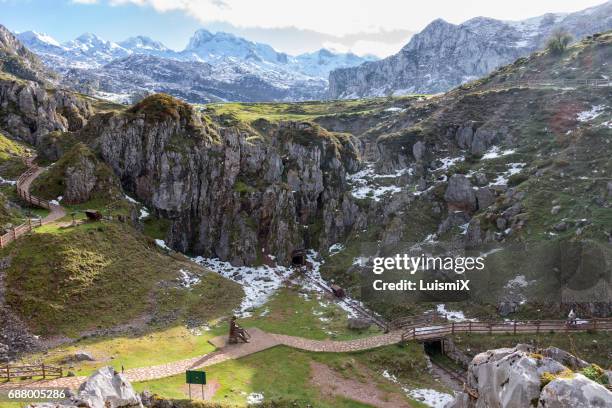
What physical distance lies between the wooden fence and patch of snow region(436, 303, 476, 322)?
159 feet

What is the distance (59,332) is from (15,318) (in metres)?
4.10

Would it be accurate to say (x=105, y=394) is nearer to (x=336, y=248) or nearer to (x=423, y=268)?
(x=423, y=268)

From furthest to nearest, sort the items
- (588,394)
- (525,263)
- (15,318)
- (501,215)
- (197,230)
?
(197,230) < (501,215) < (525,263) < (15,318) < (588,394)

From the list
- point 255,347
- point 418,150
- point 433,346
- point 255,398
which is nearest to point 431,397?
point 433,346

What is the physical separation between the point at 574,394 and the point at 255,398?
21847 millimetres

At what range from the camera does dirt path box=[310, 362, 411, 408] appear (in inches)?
1304

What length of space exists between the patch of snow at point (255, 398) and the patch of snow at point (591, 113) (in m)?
75.7

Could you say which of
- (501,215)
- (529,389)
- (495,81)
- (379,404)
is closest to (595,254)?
(501,215)

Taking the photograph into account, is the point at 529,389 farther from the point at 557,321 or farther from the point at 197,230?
the point at 197,230

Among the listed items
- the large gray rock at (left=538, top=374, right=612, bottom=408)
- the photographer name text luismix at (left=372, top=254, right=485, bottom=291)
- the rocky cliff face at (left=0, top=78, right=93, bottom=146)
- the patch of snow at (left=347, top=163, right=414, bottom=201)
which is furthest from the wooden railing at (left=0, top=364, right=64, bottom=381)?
the rocky cliff face at (left=0, top=78, right=93, bottom=146)

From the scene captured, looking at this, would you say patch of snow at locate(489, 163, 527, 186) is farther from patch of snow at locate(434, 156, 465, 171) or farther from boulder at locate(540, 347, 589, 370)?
boulder at locate(540, 347, 589, 370)

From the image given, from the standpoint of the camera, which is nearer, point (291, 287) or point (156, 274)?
point (156, 274)

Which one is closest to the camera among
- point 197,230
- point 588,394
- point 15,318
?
point 588,394

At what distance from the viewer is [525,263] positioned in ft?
160
